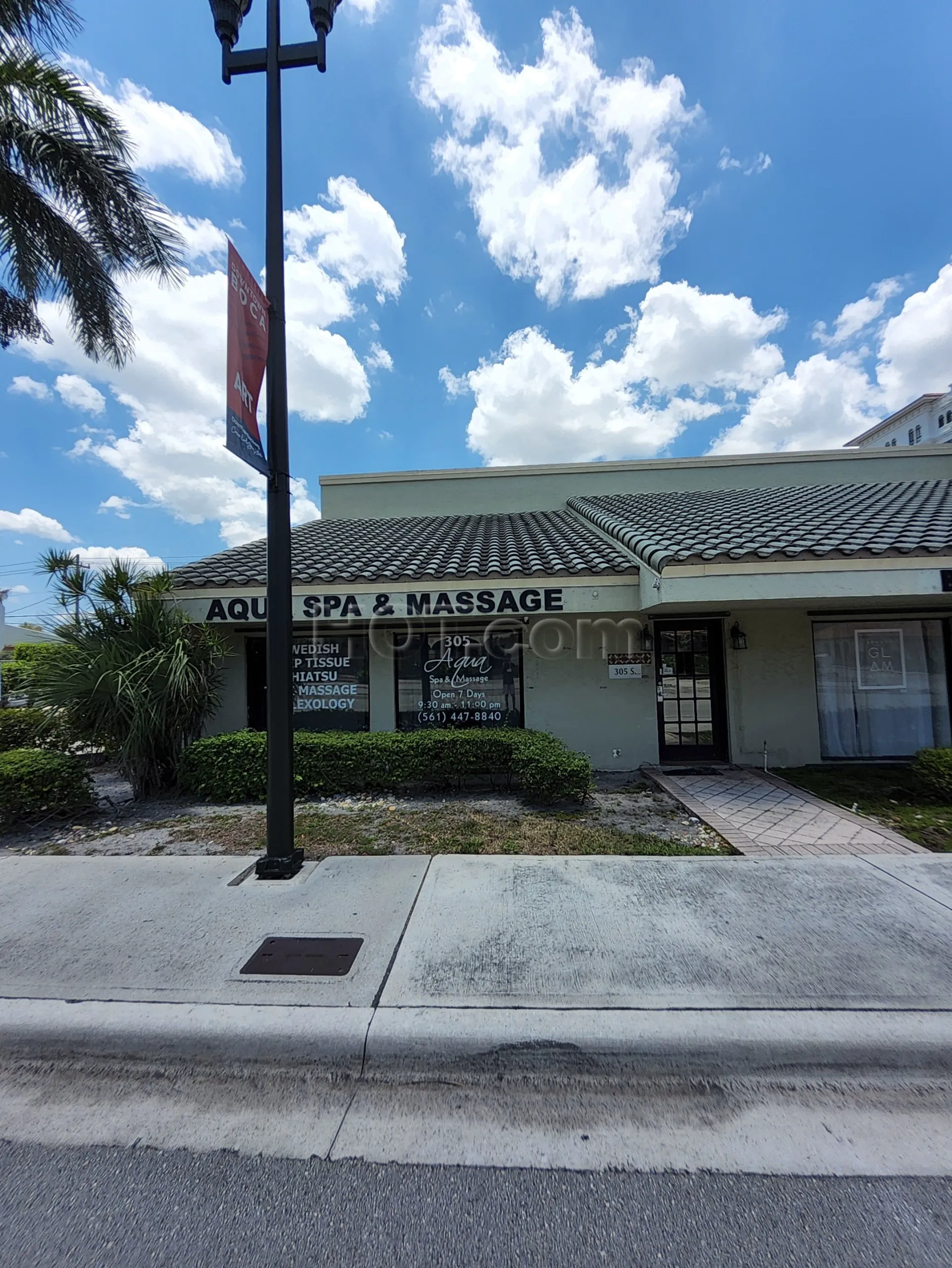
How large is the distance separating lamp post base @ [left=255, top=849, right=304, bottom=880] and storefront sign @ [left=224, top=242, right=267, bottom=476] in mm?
3082

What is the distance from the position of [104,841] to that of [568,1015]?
5.10 metres

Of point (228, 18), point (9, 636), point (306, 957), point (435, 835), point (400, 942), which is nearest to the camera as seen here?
point (306, 957)

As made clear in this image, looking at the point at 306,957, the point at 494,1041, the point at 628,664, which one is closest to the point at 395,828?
the point at 306,957

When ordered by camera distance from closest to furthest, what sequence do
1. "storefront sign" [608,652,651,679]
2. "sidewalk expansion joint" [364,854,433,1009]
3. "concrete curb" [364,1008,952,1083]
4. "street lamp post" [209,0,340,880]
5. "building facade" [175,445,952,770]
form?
"concrete curb" [364,1008,952,1083] → "sidewalk expansion joint" [364,854,433,1009] → "street lamp post" [209,0,340,880] → "building facade" [175,445,952,770] → "storefront sign" [608,652,651,679]

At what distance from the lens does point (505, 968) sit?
11.0 feet

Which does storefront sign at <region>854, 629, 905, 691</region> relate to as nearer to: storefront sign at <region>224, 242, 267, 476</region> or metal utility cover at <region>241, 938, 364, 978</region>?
metal utility cover at <region>241, 938, 364, 978</region>

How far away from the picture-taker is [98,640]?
23.2ft

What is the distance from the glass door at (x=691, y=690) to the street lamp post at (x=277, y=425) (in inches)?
237

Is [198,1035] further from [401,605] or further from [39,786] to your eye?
A: [401,605]

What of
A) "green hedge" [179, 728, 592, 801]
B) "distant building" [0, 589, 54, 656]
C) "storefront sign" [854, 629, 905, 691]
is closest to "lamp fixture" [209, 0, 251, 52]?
"green hedge" [179, 728, 592, 801]

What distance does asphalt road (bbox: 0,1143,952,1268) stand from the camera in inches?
74.5

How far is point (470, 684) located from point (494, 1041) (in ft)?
19.7

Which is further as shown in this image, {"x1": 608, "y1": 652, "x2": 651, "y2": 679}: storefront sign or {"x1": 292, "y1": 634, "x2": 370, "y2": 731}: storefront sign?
{"x1": 292, "y1": 634, "x2": 370, "y2": 731}: storefront sign

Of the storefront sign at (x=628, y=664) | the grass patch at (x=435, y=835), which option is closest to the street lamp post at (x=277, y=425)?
the grass patch at (x=435, y=835)
